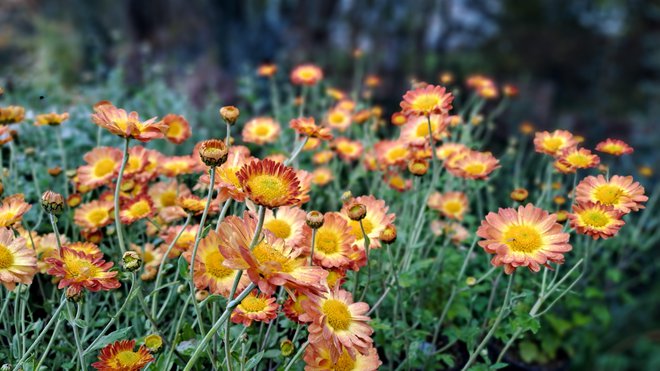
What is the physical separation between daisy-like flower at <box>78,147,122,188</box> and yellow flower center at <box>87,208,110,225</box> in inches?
2.8

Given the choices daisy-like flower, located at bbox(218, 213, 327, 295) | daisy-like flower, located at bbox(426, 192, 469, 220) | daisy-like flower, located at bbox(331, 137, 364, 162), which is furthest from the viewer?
daisy-like flower, located at bbox(331, 137, 364, 162)

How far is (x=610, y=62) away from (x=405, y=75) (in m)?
1.52

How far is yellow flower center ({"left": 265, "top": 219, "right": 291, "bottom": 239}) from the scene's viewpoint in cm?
132

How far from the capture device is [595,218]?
130 centimetres

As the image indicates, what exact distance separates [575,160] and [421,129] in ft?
1.50

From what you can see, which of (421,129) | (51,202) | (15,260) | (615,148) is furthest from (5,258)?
(615,148)

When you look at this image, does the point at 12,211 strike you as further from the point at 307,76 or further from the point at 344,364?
the point at 307,76

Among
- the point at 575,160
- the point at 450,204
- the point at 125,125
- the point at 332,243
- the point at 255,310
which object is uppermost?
the point at 125,125

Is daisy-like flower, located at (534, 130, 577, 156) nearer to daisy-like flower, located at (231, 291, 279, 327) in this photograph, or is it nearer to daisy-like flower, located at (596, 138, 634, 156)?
daisy-like flower, located at (596, 138, 634, 156)

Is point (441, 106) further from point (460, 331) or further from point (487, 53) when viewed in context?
point (487, 53)

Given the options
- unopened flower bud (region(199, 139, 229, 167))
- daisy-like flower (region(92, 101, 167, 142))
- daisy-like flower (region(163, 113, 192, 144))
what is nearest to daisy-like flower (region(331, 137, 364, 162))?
daisy-like flower (region(163, 113, 192, 144))

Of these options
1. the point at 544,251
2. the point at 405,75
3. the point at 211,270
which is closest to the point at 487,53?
the point at 405,75

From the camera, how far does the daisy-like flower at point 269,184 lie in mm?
948

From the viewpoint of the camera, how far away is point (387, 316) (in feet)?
5.68
